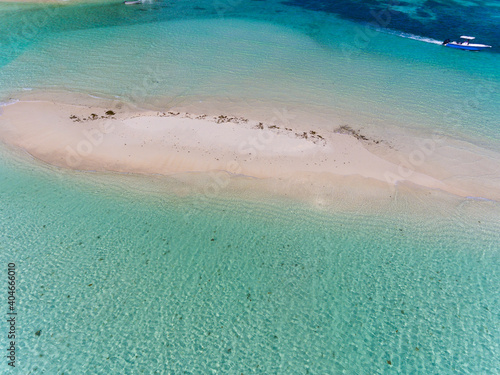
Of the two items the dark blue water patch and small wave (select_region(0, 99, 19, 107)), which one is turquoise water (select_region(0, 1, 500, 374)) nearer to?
small wave (select_region(0, 99, 19, 107))

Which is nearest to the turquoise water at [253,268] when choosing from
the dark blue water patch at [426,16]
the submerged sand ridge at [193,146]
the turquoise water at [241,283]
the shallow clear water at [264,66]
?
the turquoise water at [241,283]

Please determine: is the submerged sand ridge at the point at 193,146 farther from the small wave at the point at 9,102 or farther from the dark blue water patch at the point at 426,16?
the dark blue water patch at the point at 426,16

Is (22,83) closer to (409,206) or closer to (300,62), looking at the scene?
(300,62)

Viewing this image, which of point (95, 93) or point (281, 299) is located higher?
point (95, 93)

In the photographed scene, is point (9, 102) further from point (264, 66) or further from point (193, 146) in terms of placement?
point (264, 66)

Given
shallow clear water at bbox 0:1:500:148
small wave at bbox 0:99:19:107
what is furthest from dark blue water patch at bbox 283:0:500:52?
small wave at bbox 0:99:19:107

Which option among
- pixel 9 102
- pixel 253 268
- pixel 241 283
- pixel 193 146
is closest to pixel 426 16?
pixel 193 146

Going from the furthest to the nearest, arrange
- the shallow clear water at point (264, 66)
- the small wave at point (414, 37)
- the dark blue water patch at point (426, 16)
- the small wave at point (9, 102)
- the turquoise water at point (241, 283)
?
the dark blue water patch at point (426, 16)
the small wave at point (414, 37)
the shallow clear water at point (264, 66)
the small wave at point (9, 102)
the turquoise water at point (241, 283)

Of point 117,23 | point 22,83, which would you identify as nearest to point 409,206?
point 22,83
